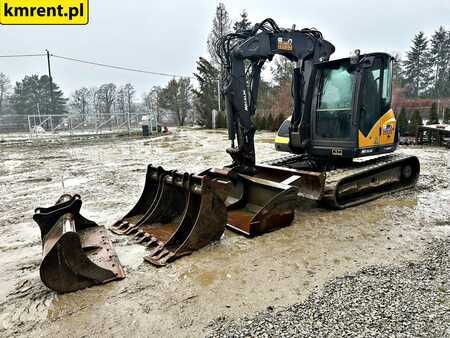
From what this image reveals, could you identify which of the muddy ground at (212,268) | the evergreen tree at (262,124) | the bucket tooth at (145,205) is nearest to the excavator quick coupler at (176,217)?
the bucket tooth at (145,205)

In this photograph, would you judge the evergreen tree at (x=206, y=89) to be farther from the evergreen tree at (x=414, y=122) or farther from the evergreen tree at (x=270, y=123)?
the evergreen tree at (x=414, y=122)

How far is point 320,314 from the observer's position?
2.60 meters

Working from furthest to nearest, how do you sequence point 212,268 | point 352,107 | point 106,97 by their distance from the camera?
point 106,97, point 352,107, point 212,268

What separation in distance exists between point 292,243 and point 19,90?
54200 mm

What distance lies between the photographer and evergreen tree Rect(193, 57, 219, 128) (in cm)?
3092

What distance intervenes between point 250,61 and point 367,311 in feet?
12.5

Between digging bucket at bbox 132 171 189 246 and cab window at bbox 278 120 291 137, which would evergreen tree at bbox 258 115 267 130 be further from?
digging bucket at bbox 132 171 189 246

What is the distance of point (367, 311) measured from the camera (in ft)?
8.56

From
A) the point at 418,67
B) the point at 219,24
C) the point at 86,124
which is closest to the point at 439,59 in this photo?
the point at 418,67

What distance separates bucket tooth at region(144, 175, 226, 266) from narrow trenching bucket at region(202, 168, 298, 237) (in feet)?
0.89

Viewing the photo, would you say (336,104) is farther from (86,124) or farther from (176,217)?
(86,124)

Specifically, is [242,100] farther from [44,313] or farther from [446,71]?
[446,71]

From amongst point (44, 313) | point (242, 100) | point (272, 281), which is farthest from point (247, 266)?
point (242, 100)

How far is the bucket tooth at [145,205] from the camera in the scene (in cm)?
448
